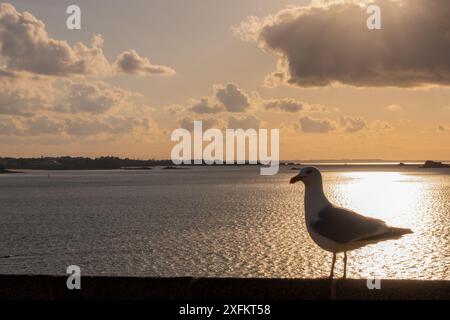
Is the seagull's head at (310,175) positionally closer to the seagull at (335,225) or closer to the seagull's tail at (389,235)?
the seagull at (335,225)

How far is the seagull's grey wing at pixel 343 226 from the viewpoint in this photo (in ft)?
28.2

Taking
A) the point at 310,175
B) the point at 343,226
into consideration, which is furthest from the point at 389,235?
the point at 310,175

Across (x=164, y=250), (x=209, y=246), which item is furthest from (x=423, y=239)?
(x=164, y=250)

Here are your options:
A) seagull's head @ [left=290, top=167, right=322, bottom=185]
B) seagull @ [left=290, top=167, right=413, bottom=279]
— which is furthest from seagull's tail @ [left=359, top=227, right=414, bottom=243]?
seagull's head @ [left=290, top=167, right=322, bottom=185]

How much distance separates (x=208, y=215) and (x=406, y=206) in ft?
153

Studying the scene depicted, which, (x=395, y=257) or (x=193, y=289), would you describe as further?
(x=395, y=257)

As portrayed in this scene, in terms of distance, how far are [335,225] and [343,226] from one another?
0.14 m

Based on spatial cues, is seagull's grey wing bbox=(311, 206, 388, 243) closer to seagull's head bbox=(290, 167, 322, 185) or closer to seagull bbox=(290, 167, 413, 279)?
seagull bbox=(290, 167, 413, 279)

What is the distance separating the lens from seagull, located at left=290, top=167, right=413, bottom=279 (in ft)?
28.2

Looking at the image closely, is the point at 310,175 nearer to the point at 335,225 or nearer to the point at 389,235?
the point at 335,225

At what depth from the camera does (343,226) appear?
862 centimetres

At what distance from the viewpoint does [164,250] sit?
44.0m
